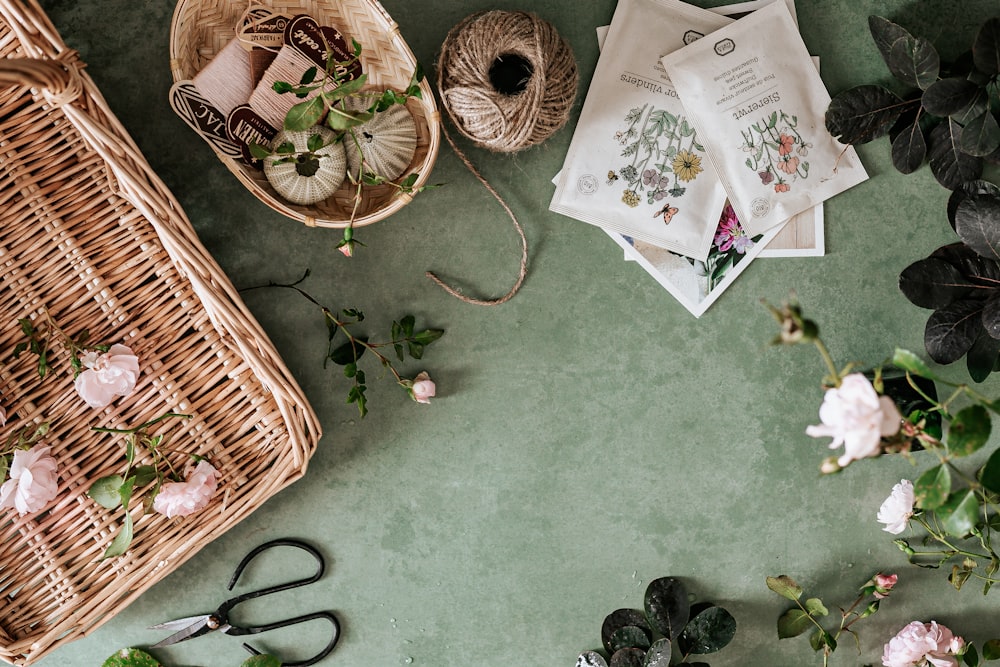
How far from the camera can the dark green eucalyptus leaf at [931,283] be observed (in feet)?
4.05

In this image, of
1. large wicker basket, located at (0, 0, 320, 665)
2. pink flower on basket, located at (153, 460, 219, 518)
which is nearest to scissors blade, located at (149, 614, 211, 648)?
large wicker basket, located at (0, 0, 320, 665)

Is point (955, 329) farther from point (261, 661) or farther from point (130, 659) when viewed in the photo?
point (130, 659)

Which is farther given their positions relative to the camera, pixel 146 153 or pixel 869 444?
pixel 146 153

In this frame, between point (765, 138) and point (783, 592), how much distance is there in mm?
827

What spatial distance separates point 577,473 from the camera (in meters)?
1.36

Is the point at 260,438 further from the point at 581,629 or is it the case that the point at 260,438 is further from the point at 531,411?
the point at 581,629

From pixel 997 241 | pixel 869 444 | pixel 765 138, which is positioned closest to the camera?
pixel 869 444

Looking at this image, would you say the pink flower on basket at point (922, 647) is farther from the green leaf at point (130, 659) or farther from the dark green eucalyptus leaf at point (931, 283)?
the green leaf at point (130, 659)

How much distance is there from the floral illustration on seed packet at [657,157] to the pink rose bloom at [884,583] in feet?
Result: 2.47

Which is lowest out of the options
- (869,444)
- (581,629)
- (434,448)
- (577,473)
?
(581,629)

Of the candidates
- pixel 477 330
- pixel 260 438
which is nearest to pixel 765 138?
pixel 477 330

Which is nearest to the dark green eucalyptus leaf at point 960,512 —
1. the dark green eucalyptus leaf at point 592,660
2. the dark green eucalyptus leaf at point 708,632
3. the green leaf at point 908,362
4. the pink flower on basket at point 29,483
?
the green leaf at point 908,362

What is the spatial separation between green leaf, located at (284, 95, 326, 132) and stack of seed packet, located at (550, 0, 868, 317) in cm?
45

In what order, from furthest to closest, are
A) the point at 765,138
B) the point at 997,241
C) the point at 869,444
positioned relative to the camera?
the point at 765,138
the point at 997,241
the point at 869,444
